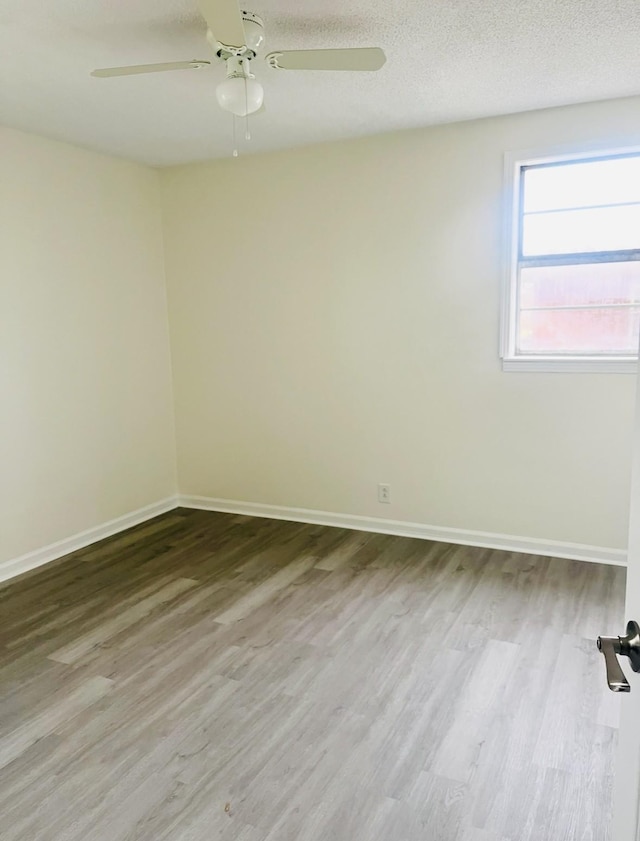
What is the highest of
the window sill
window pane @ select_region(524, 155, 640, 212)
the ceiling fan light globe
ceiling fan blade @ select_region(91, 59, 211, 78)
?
ceiling fan blade @ select_region(91, 59, 211, 78)

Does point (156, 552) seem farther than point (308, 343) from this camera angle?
No

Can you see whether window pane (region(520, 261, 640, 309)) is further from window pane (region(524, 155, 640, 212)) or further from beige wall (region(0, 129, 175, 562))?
beige wall (region(0, 129, 175, 562))

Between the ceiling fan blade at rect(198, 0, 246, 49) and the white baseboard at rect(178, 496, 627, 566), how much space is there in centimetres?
301

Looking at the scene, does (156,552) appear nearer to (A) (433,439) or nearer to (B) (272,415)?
(B) (272,415)

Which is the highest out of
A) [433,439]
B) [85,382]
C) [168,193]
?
[168,193]

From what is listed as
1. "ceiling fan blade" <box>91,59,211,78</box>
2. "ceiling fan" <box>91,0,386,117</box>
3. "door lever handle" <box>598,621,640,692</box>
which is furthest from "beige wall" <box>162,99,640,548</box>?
"door lever handle" <box>598,621,640,692</box>

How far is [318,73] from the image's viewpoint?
9.09 ft

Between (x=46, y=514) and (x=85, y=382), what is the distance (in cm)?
89

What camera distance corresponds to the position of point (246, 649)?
2793 mm

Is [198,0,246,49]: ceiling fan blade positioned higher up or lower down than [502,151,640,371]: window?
higher up

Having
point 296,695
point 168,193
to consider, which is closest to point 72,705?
point 296,695

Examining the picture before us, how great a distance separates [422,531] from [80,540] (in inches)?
90.5

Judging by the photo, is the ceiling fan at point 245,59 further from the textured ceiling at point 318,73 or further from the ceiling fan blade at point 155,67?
the textured ceiling at point 318,73

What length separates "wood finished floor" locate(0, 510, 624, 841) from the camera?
1871 millimetres
